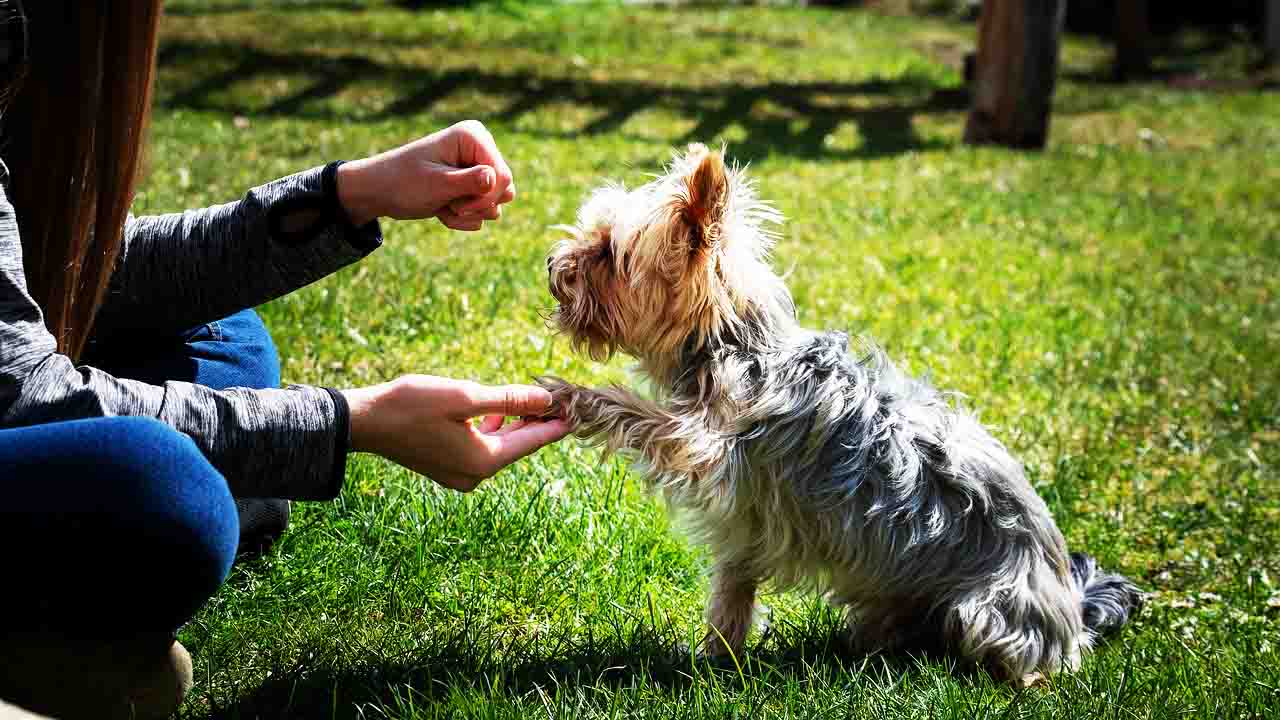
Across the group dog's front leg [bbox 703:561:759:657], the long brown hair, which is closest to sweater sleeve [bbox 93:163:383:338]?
the long brown hair

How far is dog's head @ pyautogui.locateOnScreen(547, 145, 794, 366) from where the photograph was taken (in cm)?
307

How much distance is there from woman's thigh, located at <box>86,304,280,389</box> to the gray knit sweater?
1.03 ft

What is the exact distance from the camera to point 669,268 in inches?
122

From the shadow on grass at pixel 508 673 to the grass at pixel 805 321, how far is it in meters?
0.01

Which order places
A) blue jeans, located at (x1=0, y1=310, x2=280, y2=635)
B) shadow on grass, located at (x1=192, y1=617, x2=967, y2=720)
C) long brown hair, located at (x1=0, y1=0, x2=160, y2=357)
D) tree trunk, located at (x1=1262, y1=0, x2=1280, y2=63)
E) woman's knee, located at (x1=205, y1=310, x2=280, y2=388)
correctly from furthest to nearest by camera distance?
tree trunk, located at (x1=1262, y1=0, x2=1280, y2=63) < woman's knee, located at (x1=205, y1=310, x2=280, y2=388) < shadow on grass, located at (x1=192, y1=617, x2=967, y2=720) < long brown hair, located at (x1=0, y1=0, x2=160, y2=357) < blue jeans, located at (x1=0, y1=310, x2=280, y2=635)

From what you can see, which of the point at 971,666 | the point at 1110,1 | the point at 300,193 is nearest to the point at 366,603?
the point at 300,193

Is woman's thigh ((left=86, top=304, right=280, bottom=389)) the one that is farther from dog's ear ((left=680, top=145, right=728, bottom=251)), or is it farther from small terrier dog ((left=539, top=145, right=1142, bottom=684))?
dog's ear ((left=680, top=145, right=728, bottom=251))

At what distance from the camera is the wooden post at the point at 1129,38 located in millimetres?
16797

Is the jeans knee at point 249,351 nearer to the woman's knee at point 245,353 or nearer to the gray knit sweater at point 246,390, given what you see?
the woman's knee at point 245,353

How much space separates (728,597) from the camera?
3377 millimetres

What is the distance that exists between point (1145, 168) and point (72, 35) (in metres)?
10.6

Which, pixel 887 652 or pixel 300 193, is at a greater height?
pixel 300 193

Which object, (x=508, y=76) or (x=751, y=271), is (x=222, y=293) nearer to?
(x=751, y=271)

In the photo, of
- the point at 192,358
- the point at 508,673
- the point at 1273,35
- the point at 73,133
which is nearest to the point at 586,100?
the point at 192,358
